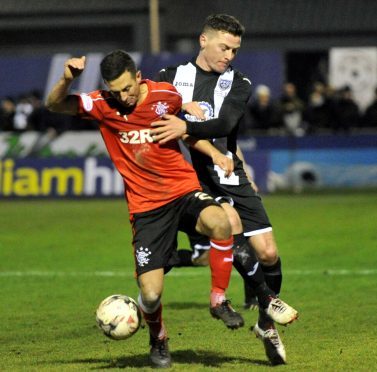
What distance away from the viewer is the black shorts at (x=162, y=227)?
25.4 feet

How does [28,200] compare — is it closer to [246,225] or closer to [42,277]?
[42,277]

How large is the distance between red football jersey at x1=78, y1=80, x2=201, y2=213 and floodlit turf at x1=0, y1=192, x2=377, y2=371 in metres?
1.19

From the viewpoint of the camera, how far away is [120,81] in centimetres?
754

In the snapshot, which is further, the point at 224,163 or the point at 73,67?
the point at 224,163

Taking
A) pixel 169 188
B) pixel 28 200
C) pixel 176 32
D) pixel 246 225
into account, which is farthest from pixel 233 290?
pixel 176 32

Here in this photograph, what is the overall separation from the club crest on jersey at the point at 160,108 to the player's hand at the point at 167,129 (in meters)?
0.06

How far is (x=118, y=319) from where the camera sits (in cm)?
767

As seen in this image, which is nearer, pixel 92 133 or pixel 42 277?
pixel 42 277

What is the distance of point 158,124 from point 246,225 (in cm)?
140

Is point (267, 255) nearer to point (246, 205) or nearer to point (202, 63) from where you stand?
point (246, 205)

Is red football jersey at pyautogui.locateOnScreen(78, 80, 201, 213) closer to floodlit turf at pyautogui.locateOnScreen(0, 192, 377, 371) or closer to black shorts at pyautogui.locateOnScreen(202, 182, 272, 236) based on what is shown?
black shorts at pyautogui.locateOnScreen(202, 182, 272, 236)

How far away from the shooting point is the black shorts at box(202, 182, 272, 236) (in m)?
8.66

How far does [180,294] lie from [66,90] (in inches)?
193

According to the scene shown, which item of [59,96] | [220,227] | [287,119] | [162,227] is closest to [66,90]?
[59,96]
